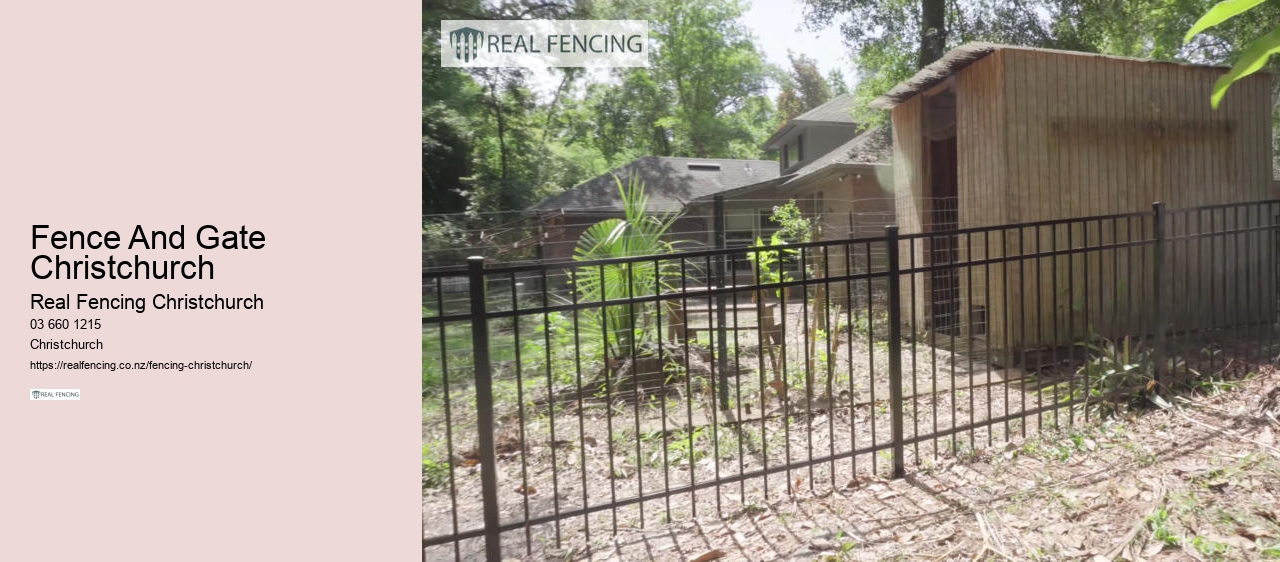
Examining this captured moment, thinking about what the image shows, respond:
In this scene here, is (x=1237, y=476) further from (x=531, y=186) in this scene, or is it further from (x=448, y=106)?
(x=531, y=186)

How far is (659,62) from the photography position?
33875mm

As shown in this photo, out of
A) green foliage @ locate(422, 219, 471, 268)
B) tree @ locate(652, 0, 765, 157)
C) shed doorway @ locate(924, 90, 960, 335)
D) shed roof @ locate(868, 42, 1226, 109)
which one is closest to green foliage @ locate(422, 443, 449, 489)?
green foliage @ locate(422, 219, 471, 268)

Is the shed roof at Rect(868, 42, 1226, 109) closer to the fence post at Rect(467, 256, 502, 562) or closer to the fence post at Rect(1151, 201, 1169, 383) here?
the fence post at Rect(1151, 201, 1169, 383)

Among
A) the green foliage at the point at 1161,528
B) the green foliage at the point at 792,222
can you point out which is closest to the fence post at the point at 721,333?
the green foliage at the point at 792,222

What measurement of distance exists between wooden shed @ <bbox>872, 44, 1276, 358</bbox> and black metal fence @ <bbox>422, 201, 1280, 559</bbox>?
9 centimetres

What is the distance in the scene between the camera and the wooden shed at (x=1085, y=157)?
6.70m

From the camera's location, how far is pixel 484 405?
120 inches

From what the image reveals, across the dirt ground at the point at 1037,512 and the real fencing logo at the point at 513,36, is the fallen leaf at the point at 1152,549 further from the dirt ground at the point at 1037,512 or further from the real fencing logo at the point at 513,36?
the real fencing logo at the point at 513,36

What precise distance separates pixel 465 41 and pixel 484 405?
11.4 meters

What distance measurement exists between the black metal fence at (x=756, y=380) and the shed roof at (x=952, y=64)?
1.80 meters

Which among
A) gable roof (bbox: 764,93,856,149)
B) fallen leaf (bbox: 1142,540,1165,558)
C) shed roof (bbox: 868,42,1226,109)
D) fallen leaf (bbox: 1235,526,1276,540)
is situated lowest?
fallen leaf (bbox: 1142,540,1165,558)

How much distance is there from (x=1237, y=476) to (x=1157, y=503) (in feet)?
2.12

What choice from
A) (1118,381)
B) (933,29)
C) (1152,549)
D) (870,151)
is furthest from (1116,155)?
(933,29)

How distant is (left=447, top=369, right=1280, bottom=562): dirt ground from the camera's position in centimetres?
289
